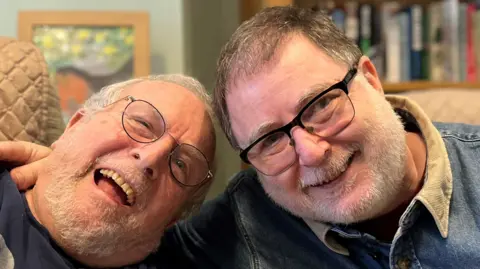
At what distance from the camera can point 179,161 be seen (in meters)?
1.18

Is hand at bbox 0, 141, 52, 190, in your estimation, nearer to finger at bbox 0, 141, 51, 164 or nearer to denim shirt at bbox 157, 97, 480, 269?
finger at bbox 0, 141, 51, 164

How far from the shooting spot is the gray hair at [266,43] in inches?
43.6

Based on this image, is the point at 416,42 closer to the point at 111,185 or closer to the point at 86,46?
the point at 86,46

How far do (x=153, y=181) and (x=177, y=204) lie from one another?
0.34 ft

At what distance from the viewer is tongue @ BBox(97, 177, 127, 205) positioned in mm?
1111

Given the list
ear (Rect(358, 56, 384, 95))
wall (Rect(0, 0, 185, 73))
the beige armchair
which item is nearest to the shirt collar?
ear (Rect(358, 56, 384, 95))

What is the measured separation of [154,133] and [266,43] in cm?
32

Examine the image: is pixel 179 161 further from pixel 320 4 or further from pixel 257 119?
pixel 320 4

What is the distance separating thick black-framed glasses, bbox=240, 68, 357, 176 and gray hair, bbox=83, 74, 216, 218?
226 mm

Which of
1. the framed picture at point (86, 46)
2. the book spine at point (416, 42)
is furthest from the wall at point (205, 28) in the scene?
the book spine at point (416, 42)

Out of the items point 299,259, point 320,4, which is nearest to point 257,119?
point 299,259

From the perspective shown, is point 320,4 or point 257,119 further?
point 320,4

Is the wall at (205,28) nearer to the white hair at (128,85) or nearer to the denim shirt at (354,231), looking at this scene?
the white hair at (128,85)

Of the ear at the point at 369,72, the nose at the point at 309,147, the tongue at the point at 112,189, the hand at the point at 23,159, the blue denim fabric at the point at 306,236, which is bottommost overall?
the blue denim fabric at the point at 306,236
